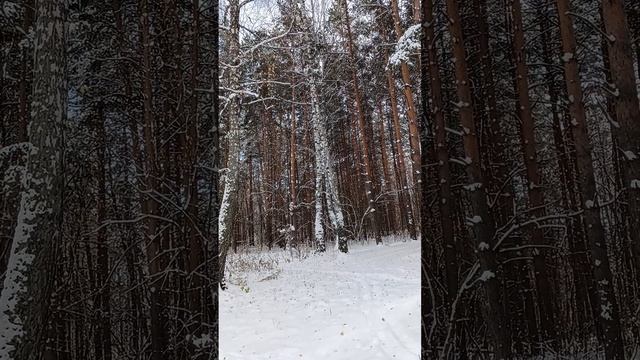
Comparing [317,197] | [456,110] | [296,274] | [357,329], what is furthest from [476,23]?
[317,197]

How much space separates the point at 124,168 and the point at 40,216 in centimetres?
39

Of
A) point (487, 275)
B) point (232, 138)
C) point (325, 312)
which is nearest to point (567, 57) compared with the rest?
point (487, 275)

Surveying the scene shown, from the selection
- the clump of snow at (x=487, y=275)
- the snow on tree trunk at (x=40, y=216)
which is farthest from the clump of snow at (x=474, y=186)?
the snow on tree trunk at (x=40, y=216)

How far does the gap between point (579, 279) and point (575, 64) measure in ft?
2.98

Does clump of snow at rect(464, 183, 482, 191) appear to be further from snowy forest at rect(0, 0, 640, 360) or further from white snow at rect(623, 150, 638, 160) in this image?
white snow at rect(623, 150, 638, 160)

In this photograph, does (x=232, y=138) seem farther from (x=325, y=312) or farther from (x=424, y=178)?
(x=424, y=178)

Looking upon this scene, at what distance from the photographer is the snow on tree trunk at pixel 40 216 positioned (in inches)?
60.9

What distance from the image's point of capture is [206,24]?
1.96 m

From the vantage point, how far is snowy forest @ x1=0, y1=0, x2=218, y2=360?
1785 millimetres

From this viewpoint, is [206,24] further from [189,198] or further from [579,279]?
[579,279]

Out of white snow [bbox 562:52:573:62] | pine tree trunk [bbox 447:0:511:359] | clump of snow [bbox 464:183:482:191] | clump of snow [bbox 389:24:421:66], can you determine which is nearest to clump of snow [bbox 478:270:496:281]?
pine tree trunk [bbox 447:0:511:359]

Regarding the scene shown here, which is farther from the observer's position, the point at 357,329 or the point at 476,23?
the point at 357,329

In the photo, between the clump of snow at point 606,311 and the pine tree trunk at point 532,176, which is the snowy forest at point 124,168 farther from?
the clump of snow at point 606,311

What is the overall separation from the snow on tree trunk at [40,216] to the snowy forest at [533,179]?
1611 millimetres
